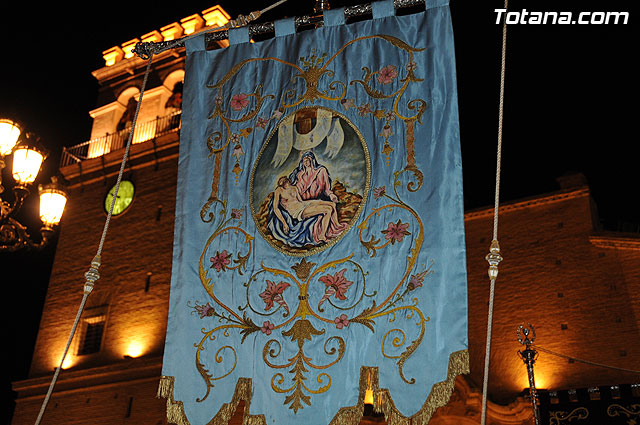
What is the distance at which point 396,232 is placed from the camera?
492 centimetres

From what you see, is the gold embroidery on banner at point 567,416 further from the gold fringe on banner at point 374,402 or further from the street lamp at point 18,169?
the street lamp at point 18,169

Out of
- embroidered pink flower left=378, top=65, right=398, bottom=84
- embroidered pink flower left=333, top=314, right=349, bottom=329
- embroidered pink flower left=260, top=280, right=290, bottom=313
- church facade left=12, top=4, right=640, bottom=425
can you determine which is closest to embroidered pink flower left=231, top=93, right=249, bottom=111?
embroidered pink flower left=378, top=65, right=398, bottom=84

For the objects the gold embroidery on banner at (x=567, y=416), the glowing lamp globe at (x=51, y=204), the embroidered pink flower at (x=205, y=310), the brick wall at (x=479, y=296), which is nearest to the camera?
the embroidered pink flower at (x=205, y=310)

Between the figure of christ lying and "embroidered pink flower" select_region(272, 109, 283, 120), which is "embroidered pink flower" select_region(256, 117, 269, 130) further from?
the figure of christ lying

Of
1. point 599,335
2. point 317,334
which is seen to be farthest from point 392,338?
point 599,335

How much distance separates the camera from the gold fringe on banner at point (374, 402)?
14.3 feet

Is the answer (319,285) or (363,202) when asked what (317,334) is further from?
(363,202)

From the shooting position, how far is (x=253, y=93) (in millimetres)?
5945

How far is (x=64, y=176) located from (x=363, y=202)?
17.0 metres

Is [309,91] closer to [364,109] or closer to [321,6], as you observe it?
[364,109]

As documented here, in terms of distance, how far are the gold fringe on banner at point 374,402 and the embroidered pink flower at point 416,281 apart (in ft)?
1.78

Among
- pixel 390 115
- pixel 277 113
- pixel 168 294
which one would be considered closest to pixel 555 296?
pixel 168 294

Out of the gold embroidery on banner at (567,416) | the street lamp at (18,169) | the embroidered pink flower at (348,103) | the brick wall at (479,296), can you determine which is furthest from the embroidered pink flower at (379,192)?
the brick wall at (479,296)

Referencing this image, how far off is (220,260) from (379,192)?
54.1 inches
